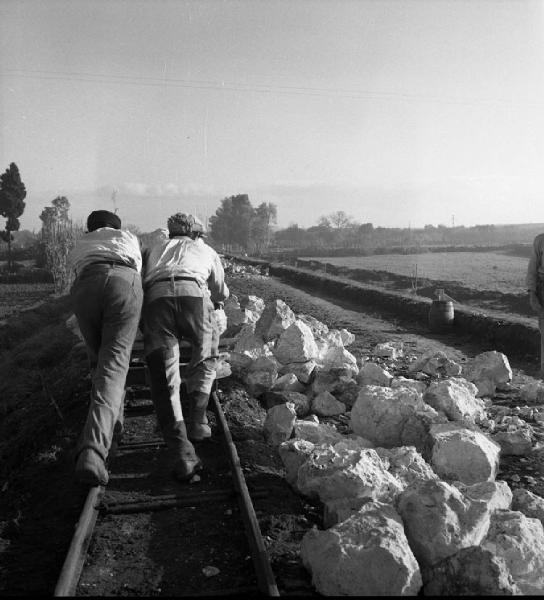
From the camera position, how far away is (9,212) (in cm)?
4394

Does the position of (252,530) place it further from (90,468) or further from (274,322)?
(274,322)

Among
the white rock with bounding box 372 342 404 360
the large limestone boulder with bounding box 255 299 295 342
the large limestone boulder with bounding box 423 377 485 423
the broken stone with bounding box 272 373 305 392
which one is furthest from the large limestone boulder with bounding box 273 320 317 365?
the white rock with bounding box 372 342 404 360

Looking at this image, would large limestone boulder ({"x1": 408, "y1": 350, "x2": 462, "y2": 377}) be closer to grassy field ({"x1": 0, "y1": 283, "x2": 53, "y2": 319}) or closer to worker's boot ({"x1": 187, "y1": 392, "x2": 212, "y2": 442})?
worker's boot ({"x1": 187, "y1": 392, "x2": 212, "y2": 442})

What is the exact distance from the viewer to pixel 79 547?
289 centimetres

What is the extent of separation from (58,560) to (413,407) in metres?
2.79

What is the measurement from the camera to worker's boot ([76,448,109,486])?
3367 mm

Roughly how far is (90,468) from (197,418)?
1.12 metres

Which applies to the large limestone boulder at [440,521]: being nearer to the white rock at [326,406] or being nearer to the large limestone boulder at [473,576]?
the large limestone boulder at [473,576]

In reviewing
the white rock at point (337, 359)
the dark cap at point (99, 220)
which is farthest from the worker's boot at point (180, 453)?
the white rock at point (337, 359)

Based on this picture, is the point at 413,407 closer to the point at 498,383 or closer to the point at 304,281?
the point at 498,383

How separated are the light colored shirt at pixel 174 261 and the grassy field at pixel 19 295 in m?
15.9

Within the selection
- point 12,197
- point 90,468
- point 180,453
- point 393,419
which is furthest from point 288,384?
point 12,197

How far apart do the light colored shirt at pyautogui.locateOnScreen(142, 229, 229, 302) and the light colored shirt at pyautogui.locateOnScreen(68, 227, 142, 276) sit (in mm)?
129

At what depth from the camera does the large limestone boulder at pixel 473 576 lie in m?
2.29
